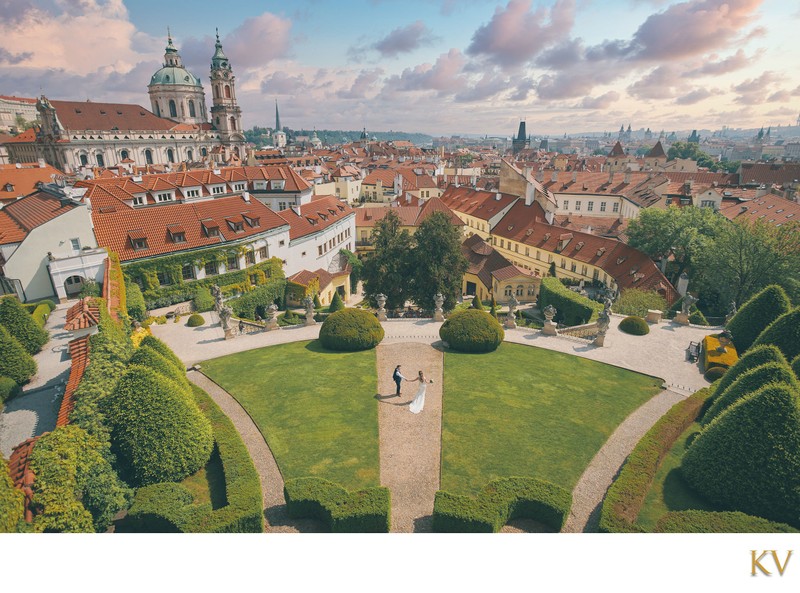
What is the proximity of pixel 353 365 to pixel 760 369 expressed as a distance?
18.9 metres

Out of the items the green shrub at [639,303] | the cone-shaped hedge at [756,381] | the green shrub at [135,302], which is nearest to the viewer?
the cone-shaped hedge at [756,381]

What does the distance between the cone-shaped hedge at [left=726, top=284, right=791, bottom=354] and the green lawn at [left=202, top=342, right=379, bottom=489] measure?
2229 cm

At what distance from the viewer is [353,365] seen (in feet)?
84.9

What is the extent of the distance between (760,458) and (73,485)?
20.3 metres

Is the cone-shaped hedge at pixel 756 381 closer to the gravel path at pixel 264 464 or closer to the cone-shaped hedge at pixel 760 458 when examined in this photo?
the cone-shaped hedge at pixel 760 458

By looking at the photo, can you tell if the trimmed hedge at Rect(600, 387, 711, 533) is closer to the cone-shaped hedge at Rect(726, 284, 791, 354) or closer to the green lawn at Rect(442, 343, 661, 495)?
the green lawn at Rect(442, 343, 661, 495)

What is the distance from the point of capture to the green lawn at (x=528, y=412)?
56.2 ft

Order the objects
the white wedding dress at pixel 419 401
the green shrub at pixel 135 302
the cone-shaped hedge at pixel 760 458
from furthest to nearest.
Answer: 1. the green shrub at pixel 135 302
2. the white wedding dress at pixel 419 401
3. the cone-shaped hedge at pixel 760 458

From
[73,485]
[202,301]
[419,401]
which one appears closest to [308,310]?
[202,301]

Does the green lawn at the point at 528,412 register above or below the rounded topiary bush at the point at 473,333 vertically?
below

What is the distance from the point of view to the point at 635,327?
1252 inches

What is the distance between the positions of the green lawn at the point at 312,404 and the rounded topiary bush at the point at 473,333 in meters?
5.32

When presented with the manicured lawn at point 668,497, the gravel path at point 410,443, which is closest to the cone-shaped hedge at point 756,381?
the manicured lawn at point 668,497

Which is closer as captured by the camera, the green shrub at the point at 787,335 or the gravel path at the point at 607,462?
the gravel path at the point at 607,462
